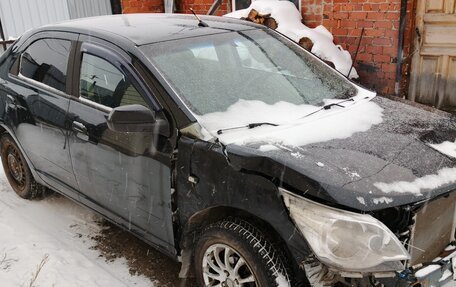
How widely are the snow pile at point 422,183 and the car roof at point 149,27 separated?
Result: 70.2 inches

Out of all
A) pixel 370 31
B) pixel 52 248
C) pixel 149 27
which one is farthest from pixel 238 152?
pixel 370 31

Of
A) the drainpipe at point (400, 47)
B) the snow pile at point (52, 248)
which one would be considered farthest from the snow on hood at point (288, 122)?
the drainpipe at point (400, 47)

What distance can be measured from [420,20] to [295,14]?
5.67ft

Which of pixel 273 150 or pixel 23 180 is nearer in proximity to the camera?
pixel 273 150

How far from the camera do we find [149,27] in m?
3.25

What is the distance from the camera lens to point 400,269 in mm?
2008

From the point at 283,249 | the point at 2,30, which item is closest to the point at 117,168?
the point at 283,249

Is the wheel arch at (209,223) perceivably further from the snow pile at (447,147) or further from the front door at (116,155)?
the snow pile at (447,147)

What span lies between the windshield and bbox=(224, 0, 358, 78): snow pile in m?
2.20

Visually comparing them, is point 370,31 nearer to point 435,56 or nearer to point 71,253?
point 435,56

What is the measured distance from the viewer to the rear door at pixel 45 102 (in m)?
3.44

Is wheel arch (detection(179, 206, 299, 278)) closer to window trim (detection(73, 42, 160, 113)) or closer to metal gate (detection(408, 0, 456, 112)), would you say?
window trim (detection(73, 42, 160, 113))

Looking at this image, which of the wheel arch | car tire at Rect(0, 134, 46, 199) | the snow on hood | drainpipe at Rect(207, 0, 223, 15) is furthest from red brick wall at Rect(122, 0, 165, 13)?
the wheel arch

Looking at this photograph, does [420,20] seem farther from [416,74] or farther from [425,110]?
[425,110]
